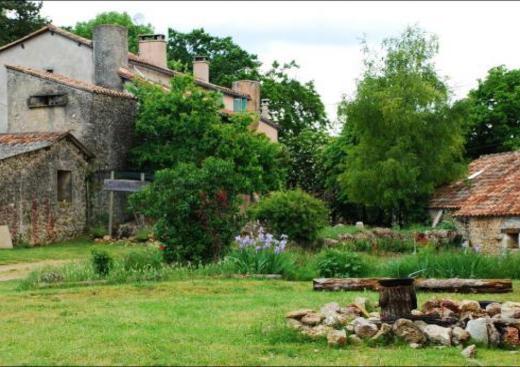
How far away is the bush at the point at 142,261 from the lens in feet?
59.9

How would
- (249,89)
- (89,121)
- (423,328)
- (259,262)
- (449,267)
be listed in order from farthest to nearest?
1. (249,89)
2. (89,121)
3. (259,262)
4. (449,267)
5. (423,328)

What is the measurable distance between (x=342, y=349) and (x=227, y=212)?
10.3m

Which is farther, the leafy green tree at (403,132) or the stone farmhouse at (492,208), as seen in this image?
the leafy green tree at (403,132)

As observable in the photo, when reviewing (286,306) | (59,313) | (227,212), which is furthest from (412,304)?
(227,212)

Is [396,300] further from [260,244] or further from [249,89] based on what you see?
[249,89]

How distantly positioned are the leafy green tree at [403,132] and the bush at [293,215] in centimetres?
996

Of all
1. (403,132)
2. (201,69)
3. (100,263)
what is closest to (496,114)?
(403,132)

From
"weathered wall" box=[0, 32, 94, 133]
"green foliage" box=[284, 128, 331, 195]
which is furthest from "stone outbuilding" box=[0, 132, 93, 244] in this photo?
"green foliage" box=[284, 128, 331, 195]

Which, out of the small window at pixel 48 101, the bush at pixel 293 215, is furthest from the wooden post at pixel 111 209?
the bush at pixel 293 215

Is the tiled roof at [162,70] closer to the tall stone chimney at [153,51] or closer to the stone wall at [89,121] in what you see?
the tall stone chimney at [153,51]

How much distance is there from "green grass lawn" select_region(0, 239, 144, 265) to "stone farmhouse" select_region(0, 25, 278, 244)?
1206 mm

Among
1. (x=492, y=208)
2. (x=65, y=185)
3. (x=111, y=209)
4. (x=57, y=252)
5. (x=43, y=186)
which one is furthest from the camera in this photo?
(x=111, y=209)

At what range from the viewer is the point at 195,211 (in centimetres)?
1884

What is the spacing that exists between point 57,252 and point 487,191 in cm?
1611
